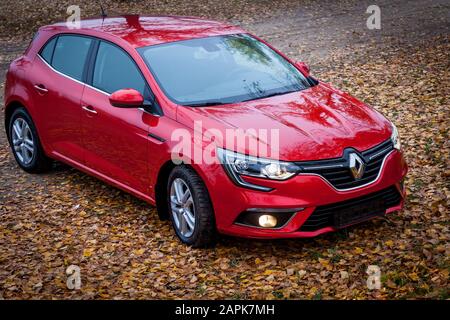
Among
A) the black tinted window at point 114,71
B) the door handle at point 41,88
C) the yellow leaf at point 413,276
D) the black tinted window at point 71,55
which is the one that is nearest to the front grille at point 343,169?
the yellow leaf at point 413,276

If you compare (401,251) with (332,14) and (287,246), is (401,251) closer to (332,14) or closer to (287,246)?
(287,246)

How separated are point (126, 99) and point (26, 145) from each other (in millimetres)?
2856

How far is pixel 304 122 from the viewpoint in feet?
20.2

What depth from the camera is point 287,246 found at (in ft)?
20.9

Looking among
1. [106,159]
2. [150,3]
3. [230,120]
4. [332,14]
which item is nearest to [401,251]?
[230,120]

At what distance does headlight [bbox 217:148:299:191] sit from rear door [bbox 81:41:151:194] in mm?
1132

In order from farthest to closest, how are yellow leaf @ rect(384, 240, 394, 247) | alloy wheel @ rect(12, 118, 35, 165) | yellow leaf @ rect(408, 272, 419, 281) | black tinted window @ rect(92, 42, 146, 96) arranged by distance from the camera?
alloy wheel @ rect(12, 118, 35, 165), black tinted window @ rect(92, 42, 146, 96), yellow leaf @ rect(384, 240, 394, 247), yellow leaf @ rect(408, 272, 419, 281)

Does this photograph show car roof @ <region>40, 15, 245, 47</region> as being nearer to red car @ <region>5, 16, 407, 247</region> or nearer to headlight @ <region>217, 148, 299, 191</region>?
red car @ <region>5, 16, 407, 247</region>

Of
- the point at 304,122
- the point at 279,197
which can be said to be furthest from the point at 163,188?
the point at 304,122

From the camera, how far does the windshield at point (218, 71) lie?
663 centimetres

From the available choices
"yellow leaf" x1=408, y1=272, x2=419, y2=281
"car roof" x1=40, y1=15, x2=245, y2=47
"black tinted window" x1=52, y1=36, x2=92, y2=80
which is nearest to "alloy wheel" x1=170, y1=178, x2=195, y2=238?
"car roof" x1=40, y1=15, x2=245, y2=47

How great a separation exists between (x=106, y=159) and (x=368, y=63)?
757 cm

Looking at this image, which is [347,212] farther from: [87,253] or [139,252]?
[87,253]

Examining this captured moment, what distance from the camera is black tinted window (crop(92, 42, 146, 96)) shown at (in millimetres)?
6914
